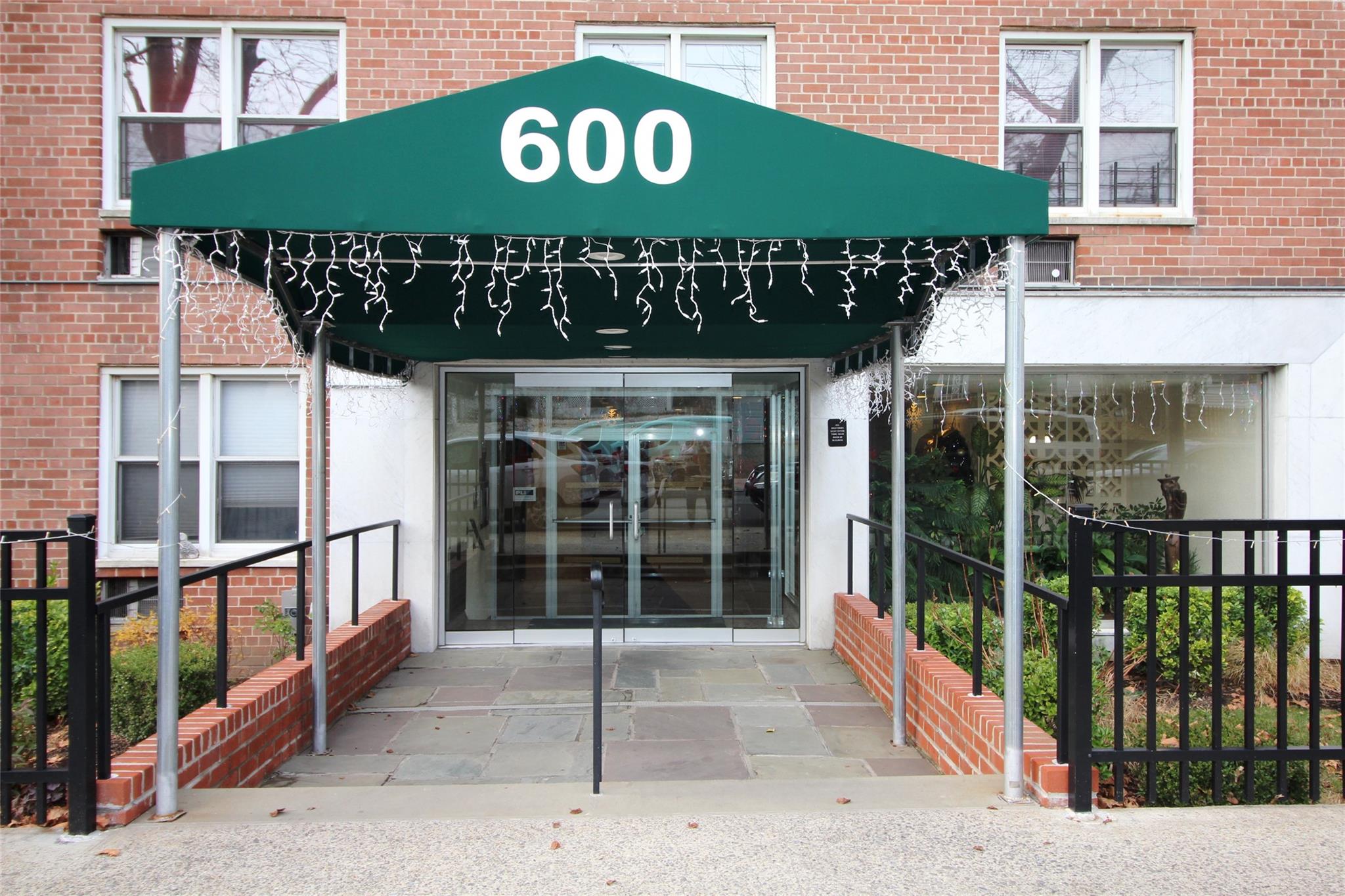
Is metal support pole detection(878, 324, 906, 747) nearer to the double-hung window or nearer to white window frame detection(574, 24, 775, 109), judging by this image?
white window frame detection(574, 24, 775, 109)

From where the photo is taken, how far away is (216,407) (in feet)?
25.3

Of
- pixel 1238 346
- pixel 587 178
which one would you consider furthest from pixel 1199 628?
pixel 587 178

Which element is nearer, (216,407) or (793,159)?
(793,159)

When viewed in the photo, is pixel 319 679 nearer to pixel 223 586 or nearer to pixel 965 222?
pixel 223 586

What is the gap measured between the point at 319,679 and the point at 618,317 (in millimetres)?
2786

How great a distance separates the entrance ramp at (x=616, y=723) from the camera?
196 inches

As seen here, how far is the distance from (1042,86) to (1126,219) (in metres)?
1.39

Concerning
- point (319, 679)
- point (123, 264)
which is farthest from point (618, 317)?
point (123, 264)

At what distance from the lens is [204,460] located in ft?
25.3

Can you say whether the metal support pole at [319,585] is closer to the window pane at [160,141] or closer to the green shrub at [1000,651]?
the window pane at [160,141]

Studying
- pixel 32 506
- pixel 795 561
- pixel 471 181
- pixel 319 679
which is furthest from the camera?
pixel 795 561

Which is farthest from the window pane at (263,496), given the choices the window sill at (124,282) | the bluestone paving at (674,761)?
the bluestone paving at (674,761)

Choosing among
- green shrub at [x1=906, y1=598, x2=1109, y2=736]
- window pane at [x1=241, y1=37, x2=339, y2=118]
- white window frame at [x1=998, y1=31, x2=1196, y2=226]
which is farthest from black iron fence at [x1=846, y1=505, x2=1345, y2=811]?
A: window pane at [x1=241, y1=37, x2=339, y2=118]

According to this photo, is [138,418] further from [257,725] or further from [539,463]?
[257,725]
